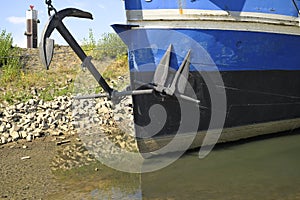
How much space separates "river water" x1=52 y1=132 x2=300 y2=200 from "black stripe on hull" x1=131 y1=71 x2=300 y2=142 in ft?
1.62

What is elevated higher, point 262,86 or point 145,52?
point 145,52

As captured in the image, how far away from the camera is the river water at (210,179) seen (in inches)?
175

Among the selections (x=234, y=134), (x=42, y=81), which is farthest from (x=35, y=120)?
(x=234, y=134)

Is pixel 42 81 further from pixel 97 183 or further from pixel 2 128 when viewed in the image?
pixel 97 183

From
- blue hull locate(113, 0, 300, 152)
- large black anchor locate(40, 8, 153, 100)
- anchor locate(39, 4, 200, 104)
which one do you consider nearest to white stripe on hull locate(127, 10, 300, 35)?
blue hull locate(113, 0, 300, 152)

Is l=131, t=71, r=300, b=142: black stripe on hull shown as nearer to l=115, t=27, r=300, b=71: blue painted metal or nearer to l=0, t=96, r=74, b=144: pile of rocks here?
l=115, t=27, r=300, b=71: blue painted metal

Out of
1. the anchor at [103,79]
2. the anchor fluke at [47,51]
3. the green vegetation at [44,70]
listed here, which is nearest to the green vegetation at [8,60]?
the green vegetation at [44,70]

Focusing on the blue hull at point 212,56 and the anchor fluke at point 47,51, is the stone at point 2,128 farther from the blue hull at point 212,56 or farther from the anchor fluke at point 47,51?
the anchor fluke at point 47,51

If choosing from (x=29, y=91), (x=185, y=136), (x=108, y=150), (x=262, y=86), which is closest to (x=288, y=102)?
(x=262, y=86)

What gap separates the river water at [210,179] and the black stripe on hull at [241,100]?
49 cm

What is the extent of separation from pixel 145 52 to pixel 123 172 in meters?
1.54

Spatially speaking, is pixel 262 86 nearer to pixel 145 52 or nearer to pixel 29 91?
pixel 145 52

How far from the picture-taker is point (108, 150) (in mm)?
6141

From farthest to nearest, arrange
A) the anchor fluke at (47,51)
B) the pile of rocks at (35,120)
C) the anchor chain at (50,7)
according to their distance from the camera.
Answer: the pile of rocks at (35,120)
the anchor chain at (50,7)
the anchor fluke at (47,51)
